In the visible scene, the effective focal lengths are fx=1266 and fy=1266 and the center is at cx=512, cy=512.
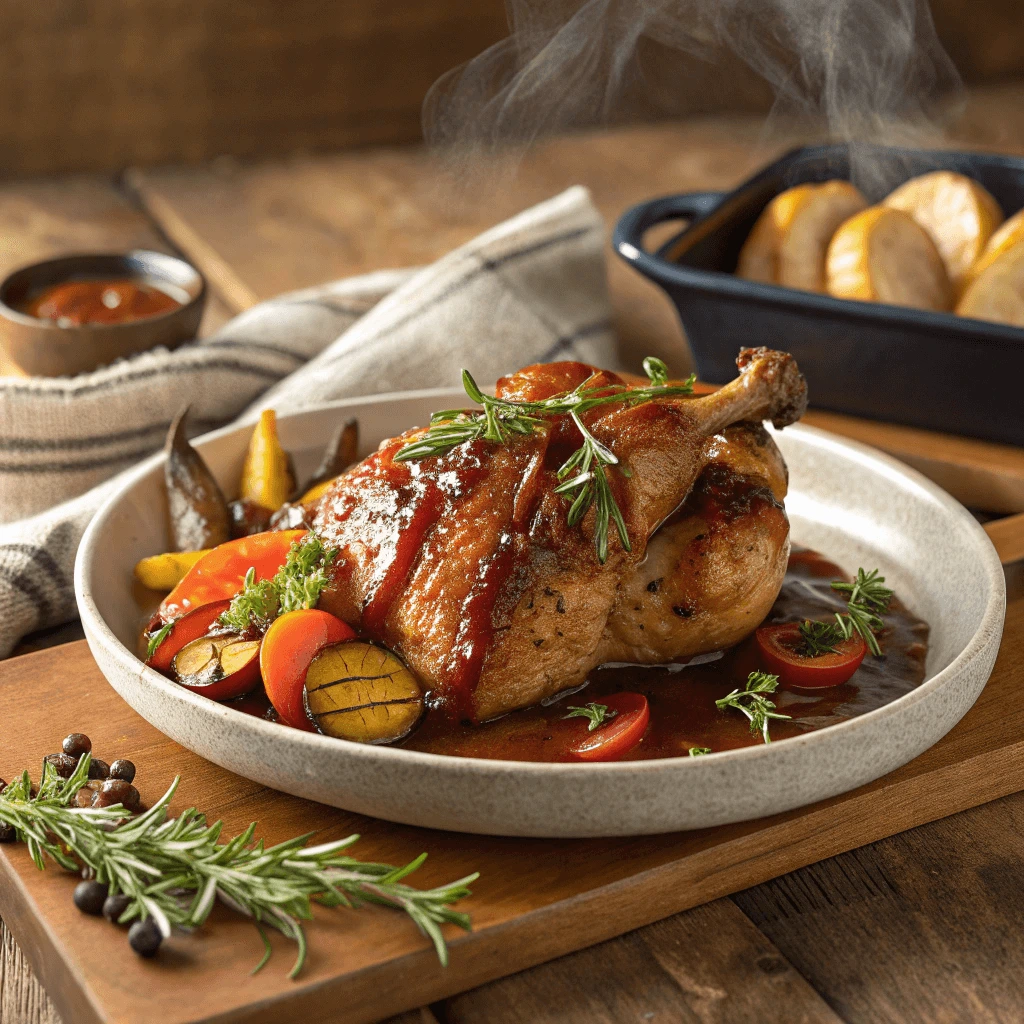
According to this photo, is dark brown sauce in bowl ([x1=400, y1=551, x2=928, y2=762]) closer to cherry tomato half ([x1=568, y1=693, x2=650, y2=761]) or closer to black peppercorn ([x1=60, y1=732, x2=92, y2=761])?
cherry tomato half ([x1=568, y1=693, x2=650, y2=761])

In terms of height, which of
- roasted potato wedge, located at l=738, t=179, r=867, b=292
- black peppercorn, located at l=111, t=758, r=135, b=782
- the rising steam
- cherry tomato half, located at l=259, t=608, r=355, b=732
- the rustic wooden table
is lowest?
the rustic wooden table

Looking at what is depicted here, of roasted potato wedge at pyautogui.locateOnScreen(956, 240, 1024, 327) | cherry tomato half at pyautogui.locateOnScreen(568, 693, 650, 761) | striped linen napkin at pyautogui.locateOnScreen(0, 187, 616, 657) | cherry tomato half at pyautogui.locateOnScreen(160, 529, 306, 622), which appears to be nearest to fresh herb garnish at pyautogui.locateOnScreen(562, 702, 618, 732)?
cherry tomato half at pyautogui.locateOnScreen(568, 693, 650, 761)

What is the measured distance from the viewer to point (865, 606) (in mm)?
2006

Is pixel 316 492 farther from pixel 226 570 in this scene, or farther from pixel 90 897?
pixel 90 897

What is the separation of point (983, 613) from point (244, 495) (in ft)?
4.13

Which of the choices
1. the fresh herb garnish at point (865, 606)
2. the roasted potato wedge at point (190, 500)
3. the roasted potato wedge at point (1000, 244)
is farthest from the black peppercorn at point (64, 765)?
the roasted potato wedge at point (1000, 244)

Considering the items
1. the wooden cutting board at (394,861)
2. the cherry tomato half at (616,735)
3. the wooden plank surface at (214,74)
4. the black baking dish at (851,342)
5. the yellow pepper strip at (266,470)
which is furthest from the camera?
the wooden plank surface at (214,74)

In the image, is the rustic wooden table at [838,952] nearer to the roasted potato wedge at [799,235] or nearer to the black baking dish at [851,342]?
the black baking dish at [851,342]

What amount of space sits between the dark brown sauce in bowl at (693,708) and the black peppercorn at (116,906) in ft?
1.35

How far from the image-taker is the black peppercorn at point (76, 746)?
66.6 inches

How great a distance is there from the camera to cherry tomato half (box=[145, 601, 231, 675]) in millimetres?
1787

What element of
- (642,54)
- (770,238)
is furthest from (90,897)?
(642,54)

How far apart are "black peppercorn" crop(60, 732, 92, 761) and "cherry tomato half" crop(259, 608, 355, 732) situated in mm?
249

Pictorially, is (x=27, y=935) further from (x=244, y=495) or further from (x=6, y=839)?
(x=244, y=495)
